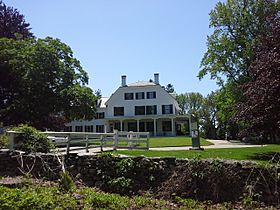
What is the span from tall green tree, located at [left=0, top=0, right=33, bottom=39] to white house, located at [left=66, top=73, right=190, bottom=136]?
1991 cm

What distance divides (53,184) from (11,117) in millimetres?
15600

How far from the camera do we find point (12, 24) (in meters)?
24.0

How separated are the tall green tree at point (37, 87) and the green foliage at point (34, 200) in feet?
51.7

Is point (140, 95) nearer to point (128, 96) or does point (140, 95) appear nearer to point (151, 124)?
point (128, 96)

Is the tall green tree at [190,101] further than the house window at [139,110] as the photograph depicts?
Yes

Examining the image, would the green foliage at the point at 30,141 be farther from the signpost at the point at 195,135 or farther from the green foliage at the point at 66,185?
the signpost at the point at 195,135

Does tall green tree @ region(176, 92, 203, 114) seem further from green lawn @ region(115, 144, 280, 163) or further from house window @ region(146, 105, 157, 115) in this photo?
green lawn @ region(115, 144, 280, 163)

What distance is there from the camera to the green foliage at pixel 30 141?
34.5 feet

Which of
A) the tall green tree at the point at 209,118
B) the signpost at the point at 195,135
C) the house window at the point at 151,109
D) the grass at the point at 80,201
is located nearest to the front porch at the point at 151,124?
the house window at the point at 151,109

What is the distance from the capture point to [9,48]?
74.7 ft

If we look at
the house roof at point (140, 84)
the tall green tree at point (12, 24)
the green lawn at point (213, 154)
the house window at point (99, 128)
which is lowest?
the green lawn at point (213, 154)

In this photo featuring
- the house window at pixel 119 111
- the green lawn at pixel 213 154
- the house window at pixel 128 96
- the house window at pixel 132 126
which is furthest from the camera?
the house window at pixel 132 126

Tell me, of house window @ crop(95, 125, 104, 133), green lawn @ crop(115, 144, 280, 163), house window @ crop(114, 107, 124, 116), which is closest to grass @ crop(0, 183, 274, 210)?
green lawn @ crop(115, 144, 280, 163)

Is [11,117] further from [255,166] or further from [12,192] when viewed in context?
[255,166]
